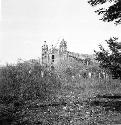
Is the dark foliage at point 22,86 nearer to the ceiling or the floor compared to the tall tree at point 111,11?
nearer to the floor

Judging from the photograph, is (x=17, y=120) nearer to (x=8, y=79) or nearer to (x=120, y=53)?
(x=120, y=53)

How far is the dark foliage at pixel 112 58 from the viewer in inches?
428

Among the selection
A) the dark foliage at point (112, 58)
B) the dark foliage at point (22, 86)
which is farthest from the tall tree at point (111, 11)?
the dark foliage at point (22, 86)

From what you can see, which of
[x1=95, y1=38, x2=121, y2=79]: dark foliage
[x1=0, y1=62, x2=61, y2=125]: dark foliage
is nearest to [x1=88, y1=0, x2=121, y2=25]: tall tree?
[x1=95, y1=38, x2=121, y2=79]: dark foliage

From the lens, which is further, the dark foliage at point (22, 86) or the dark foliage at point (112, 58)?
the dark foliage at point (22, 86)

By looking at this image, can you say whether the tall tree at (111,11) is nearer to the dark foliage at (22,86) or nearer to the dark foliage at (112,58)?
the dark foliage at (112,58)

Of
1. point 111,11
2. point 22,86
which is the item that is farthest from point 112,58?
point 22,86

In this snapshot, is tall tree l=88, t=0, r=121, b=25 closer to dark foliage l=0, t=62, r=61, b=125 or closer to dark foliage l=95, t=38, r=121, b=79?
dark foliage l=95, t=38, r=121, b=79

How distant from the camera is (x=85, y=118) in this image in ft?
32.0

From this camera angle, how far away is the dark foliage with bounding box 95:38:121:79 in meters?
10.9

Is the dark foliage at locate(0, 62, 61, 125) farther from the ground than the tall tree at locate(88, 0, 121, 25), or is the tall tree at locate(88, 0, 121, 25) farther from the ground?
the tall tree at locate(88, 0, 121, 25)

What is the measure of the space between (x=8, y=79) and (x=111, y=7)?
892 centimetres

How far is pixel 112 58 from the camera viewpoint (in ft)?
35.9

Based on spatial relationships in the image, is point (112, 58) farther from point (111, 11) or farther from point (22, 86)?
point (22, 86)
